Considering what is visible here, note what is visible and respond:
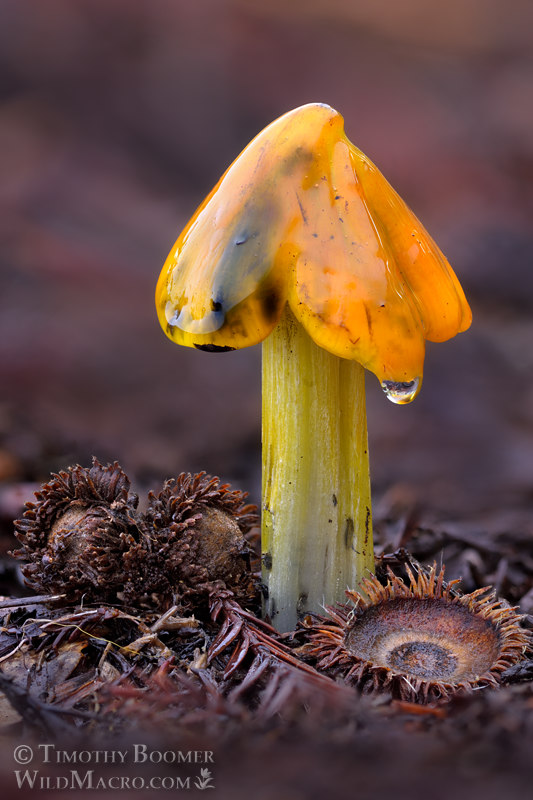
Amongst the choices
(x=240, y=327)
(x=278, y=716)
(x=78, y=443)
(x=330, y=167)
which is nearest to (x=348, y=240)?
(x=330, y=167)

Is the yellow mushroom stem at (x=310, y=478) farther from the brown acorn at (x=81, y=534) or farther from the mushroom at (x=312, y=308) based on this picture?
the brown acorn at (x=81, y=534)

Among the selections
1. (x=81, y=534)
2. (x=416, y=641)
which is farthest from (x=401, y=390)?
(x=81, y=534)

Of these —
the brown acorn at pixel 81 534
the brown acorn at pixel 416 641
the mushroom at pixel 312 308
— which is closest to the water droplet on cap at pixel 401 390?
the mushroom at pixel 312 308

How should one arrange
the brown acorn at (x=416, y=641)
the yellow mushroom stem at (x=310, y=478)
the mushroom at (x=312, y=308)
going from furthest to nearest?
the yellow mushroom stem at (x=310, y=478) → the mushroom at (x=312, y=308) → the brown acorn at (x=416, y=641)

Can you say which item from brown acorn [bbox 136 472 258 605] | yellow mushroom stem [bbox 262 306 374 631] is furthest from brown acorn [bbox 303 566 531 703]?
brown acorn [bbox 136 472 258 605]

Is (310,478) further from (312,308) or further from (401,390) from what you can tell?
(312,308)

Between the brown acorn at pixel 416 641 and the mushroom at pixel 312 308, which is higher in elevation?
the mushroom at pixel 312 308

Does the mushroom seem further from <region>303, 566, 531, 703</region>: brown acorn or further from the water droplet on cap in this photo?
<region>303, 566, 531, 703</region>: brown acorn
